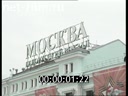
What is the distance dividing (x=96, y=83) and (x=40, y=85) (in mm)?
11414

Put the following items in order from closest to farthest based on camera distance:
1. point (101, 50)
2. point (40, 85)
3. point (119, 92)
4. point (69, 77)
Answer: point (119, 92) < point (69, 77) < point (101, 50) < point (40, 85)

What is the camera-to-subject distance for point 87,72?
33.4 metres

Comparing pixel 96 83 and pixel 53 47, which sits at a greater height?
pixel 53 47

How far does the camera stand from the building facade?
99.0 ft

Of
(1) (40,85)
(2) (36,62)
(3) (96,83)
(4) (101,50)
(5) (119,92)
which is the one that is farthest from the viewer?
(2) (36,62)

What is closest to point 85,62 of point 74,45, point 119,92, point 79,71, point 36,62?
point 79,71

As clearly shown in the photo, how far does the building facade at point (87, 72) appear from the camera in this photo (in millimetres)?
30180

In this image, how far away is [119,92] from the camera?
29391 millimetres

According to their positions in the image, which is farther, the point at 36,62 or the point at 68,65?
the point at 36,62

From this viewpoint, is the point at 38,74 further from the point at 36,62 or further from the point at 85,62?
the point at 85,62
